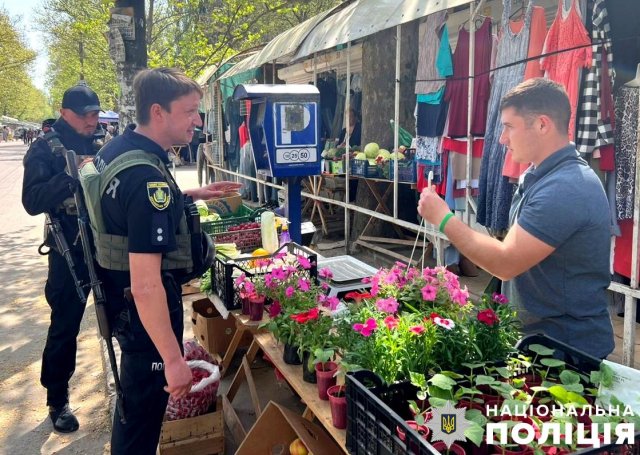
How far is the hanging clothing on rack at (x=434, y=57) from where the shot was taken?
211 inches

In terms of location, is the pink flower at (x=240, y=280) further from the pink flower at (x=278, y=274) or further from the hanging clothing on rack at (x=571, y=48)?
the hanging clothing on rack at (x=571, y=48)

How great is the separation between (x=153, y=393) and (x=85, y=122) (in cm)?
244

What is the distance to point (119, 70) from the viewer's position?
5.95 m

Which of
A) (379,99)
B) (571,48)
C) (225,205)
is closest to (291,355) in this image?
(225,205)

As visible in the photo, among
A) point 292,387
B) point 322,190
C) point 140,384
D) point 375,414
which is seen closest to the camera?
point 375,414

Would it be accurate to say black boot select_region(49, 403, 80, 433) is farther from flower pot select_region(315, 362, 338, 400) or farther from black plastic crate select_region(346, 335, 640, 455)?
black plastic crate select_region(346, 335, 640, 455)

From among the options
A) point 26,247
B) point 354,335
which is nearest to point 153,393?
point 354,335

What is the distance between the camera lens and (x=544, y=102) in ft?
6.93

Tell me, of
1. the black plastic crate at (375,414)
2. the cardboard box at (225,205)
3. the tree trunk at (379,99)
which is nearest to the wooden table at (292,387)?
the black plastic crate at (375,414)

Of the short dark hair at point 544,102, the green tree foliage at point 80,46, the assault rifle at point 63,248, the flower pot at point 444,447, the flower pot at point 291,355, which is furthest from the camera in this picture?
the green tree foliage at point 80,46

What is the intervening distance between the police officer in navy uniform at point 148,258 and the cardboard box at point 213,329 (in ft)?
6.37

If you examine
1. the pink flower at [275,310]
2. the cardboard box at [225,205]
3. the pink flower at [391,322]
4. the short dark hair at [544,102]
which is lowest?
the pink flower at [275,310]

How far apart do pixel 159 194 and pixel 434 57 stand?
4.07 metres

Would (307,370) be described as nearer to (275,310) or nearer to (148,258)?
(275,310)
